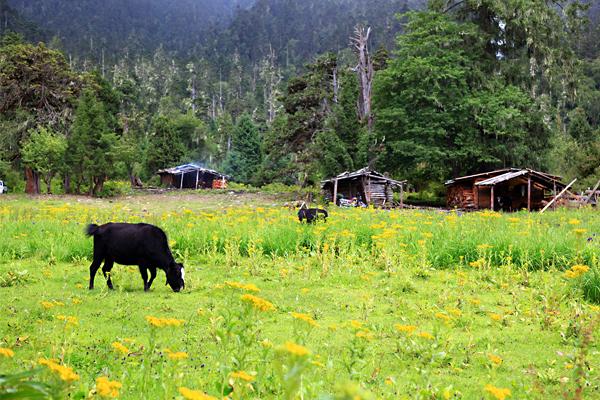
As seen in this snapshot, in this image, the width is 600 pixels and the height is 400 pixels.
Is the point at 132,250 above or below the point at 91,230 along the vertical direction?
below

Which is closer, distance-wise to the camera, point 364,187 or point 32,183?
point 364,187

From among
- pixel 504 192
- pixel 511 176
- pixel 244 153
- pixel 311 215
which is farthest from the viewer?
pixel 244 153

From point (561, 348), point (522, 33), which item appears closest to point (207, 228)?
point (561, 348)

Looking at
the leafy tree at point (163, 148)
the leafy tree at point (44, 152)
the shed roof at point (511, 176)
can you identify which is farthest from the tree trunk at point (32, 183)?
the shed roof at point (511, 176)

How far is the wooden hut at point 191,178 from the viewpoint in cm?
6375

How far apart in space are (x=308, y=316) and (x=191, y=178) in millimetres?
63795

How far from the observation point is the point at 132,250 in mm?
8023

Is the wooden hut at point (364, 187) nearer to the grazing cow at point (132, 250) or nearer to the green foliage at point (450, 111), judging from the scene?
the green foliage at point (450, 111)

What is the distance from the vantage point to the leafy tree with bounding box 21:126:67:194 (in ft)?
137

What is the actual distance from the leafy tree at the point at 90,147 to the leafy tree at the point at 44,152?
3.61 feet

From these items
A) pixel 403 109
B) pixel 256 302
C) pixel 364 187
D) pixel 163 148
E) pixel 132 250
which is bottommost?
pixel 132 250

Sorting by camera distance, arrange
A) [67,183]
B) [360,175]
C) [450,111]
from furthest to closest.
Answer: [67,183], [450,111], [360,175]

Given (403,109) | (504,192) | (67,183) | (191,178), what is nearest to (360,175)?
(403,109)

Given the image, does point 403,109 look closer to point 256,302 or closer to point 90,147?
point 90,147
